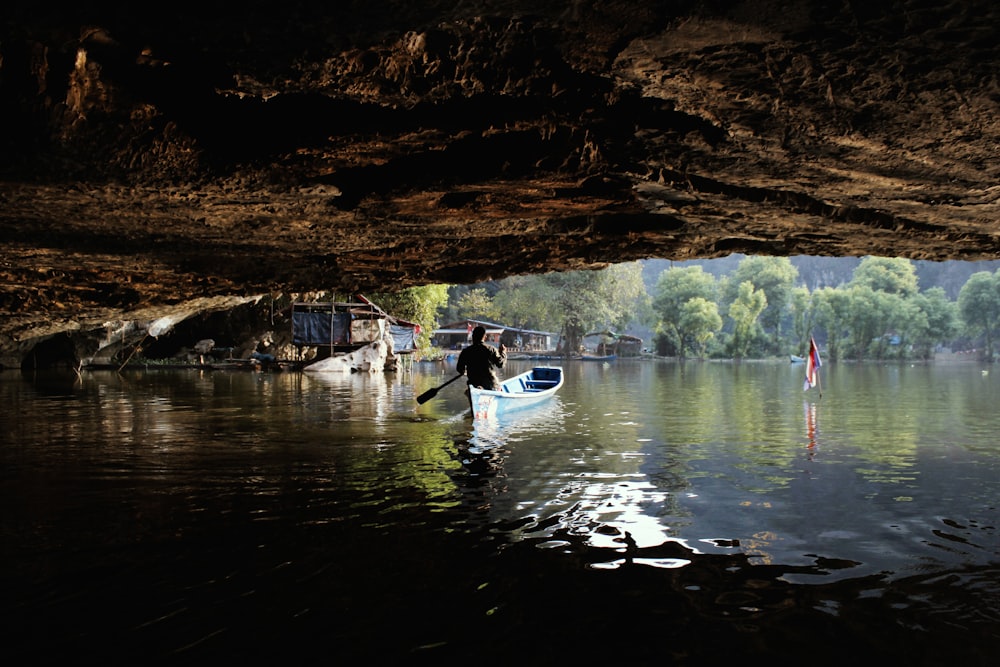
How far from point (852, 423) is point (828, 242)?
792 centimetres

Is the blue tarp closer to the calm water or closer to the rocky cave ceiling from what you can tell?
the calm water

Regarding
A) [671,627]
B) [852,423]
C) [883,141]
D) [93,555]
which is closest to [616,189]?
[883,141]

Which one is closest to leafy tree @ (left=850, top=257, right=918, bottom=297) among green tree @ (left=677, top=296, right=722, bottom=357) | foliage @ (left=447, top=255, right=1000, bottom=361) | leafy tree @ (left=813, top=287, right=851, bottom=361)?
foliage @ (left=447, top=255, right=1000, bottom=361)

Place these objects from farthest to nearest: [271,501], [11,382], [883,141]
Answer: [11,382] → [271,501] → [883,141]

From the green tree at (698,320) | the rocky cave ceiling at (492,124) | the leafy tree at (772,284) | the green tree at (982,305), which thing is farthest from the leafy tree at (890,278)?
the rocky cave ceiling at (492,124)

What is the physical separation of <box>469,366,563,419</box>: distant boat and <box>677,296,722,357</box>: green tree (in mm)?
54302

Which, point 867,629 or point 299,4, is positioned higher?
point 299,4

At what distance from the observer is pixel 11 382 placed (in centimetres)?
2627

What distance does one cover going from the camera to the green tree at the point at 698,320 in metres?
73.7

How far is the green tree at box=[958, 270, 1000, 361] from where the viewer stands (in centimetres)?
7350

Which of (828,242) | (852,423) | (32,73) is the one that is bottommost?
(852,423)

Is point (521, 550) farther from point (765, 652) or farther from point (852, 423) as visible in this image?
point (852, 423)

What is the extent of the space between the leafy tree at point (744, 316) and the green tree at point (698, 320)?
7.10ft

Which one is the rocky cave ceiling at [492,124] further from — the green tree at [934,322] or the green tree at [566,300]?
the green tree at [934,322]
